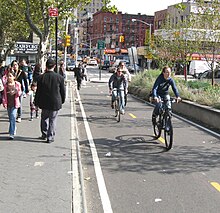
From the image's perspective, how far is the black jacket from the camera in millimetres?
8578

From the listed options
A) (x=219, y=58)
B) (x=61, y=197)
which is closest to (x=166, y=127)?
(x=61, y=197)

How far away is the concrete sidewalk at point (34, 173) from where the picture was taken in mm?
4941

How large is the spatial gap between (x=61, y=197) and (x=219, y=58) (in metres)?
19.1

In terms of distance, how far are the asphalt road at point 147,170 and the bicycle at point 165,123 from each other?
0.21m

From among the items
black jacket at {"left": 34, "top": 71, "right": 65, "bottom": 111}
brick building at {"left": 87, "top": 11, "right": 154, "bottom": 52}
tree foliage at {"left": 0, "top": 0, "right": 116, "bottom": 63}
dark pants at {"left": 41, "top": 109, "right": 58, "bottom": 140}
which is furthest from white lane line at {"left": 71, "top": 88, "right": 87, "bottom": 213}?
brick building at {"left": 87, "top": 11, "right": 154, "bottom": 52}

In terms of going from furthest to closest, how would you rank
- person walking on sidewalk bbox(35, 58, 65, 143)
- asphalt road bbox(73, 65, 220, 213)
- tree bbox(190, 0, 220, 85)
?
tree bbox(190, 0, 220, 85) < person walking on sidewalk bbox(35, 58, 65, 143) < asphalt road bbox(73, 65, 220, 213)

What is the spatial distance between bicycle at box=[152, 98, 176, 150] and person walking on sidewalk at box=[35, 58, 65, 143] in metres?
2.32

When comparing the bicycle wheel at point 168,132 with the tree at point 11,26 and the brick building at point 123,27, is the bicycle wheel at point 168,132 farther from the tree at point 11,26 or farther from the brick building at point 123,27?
the brick building at point 123,27

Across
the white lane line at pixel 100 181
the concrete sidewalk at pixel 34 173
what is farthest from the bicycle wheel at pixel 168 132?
the concrete sidewalk at pixel 34 173

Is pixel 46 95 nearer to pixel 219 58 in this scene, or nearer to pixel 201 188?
pixel 201 188

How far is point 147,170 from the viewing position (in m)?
7.07

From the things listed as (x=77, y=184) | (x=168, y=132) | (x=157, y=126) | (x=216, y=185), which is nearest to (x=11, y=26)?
(x=157, y=126)

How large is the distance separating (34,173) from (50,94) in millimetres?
2669

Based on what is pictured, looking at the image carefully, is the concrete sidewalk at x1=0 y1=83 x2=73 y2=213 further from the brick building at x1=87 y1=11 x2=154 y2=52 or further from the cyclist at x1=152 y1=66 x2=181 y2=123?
the brick building at x1=87 y1=11 x2=154 y2=52
